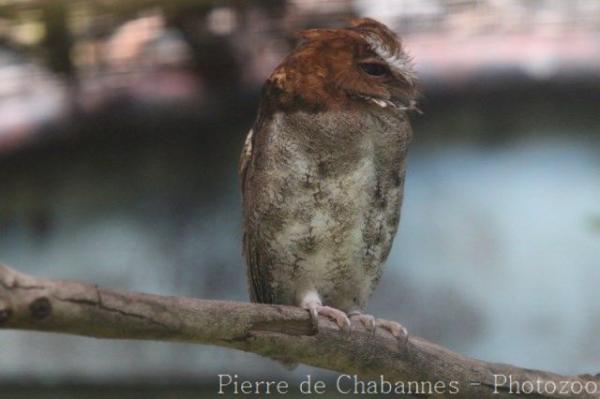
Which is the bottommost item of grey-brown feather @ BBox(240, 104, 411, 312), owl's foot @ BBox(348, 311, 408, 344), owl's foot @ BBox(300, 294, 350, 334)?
owl's foot @ BBox(348, 311, 408, 344)

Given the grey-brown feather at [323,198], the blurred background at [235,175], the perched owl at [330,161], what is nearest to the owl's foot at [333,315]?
the perched owl at [330,161]

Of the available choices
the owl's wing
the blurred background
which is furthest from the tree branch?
the blurred background

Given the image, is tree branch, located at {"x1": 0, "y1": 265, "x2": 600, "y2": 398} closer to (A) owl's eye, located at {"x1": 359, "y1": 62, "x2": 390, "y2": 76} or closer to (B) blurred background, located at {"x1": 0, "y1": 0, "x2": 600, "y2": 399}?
(A) owl's eye, located at {"x1": 359, "y1": 62, "x2": 390, "y2": 76}

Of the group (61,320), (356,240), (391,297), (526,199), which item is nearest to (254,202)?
(356,240)

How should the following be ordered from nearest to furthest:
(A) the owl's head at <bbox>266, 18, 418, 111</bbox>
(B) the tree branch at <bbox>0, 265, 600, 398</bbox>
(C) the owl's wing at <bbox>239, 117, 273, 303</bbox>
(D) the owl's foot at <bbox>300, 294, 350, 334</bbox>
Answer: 1. (B) the tree branch at <bbox>0, 265, 600, 398</bbox>
2. (D) the owl's foot at <bbox>300, 294, 350, 334</bbox>
3. (A) the owl's head at <bbox>266, 18, 418, 111</bbox>
4. (C) the owl's wing at <bbox>239, 117, 273, 303</bbox>

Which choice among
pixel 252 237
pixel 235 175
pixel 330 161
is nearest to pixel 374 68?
pixel 330 161

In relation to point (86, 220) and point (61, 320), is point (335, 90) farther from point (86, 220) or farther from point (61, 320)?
point (86, 220)
